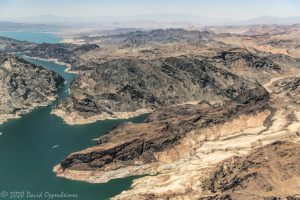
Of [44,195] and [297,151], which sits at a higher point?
[297,151]

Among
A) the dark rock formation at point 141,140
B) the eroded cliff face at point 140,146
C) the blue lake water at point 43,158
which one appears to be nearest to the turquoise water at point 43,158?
the blue lake water at point 43,158

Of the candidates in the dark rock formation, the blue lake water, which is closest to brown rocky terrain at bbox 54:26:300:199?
the dark rock formation

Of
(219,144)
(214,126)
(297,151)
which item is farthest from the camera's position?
(214,126)

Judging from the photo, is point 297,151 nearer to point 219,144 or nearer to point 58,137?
point 219,144

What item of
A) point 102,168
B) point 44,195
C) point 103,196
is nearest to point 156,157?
point 102,168

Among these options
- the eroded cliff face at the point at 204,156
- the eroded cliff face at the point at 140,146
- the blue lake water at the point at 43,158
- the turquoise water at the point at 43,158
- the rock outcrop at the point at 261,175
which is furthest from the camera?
the eroded cliff face at the point at 140,146

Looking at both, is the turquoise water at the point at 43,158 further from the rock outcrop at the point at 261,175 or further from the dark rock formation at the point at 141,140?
the rock outcrop at the point at 261,175

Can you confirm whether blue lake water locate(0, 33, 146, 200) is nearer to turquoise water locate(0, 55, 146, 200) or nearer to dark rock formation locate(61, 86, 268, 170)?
turquoise water locate(0, 55, 146, 200)

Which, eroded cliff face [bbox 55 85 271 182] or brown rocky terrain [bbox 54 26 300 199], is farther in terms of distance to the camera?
eroded cliff face [bbox 55 85 271 182]

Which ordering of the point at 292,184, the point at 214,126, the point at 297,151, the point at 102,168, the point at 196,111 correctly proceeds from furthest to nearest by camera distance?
the point at 196,111
the point at 214,126
the point at 102,168
the point at 297,151
the point at 292,184
